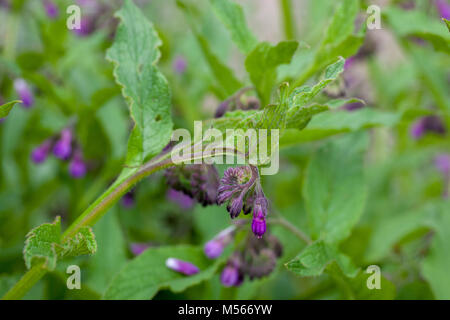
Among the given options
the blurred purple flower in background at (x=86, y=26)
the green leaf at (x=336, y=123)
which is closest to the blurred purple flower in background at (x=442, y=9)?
the green leaf at (x=336, y=123)

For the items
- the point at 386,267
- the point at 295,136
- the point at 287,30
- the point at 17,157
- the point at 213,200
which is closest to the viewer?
the point at 213,200

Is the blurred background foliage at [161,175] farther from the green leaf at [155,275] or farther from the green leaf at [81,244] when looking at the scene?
the green leaf at [81,244]

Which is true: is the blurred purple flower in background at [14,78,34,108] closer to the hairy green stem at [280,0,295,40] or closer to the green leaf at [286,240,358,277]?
the hairy green stem at [280,0,295,40]

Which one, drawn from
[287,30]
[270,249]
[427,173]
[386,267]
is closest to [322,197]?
[270,249]

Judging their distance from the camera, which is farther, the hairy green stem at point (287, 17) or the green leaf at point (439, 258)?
the hairy green stem at point (287, 17)

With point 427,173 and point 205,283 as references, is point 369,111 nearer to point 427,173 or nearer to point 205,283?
point 205,283

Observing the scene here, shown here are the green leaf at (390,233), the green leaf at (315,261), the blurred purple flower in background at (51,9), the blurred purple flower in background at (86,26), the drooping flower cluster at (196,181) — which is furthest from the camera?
the blurred purple flower in background at (51,9)
